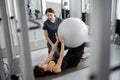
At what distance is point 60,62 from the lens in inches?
116

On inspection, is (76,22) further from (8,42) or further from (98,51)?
(98,51)

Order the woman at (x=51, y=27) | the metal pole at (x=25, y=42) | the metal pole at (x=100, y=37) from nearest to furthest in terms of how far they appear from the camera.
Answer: the metal pole at (x=100, y=37) < the metal pole at (x=25, y=42) < the woman at (x=51, y=27)

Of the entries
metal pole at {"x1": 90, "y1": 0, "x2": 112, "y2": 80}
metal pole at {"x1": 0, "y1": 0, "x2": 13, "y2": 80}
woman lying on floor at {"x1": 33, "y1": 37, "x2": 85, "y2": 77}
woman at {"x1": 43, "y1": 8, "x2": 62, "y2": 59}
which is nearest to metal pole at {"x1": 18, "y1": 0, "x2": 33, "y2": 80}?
metal pole at {"x1": 90, "y1": 0, "x2": 112, "y2": 80}

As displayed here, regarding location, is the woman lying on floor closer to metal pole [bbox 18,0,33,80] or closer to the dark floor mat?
the dark floor mat

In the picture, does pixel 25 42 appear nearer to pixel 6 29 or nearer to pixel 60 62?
pixel 6 29

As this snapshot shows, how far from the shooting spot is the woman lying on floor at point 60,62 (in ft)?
9.32

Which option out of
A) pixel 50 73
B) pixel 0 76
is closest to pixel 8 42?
pixel 0 76

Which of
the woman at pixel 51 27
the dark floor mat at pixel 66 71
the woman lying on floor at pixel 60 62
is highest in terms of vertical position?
the woman at pixel 51 27

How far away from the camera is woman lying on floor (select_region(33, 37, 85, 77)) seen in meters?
2.84

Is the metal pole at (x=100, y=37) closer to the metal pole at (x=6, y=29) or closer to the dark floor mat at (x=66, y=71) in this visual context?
the metal pole at (x=6, y=29)

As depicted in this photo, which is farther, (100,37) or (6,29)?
(6,29)

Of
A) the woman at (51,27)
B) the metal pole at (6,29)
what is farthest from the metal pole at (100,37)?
the woman at (51,27)

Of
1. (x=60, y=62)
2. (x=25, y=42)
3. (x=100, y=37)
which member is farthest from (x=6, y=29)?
(x=100, y=37)

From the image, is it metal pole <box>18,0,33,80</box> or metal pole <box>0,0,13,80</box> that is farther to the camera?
metal pole <box>0,0,13,80</box>
